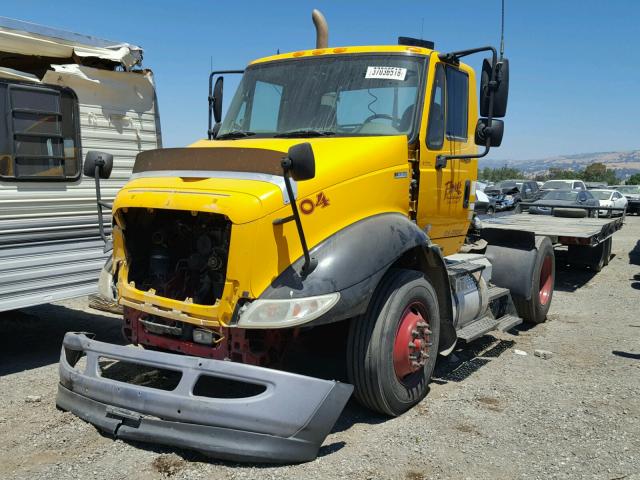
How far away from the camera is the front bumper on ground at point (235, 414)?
11.8 feet

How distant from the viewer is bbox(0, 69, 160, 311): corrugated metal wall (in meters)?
5.54

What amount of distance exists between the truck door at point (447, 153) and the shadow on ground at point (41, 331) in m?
3.57

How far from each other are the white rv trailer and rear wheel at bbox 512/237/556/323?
4829 millimetres

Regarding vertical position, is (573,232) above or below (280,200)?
below

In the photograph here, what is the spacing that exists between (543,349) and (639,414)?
1956mm

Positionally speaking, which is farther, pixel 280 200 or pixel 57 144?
pixel 57 144

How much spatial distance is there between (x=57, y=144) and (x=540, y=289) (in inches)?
233

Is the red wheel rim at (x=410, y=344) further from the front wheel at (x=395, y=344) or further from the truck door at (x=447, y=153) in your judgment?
the truck door at (x=447, y=153)

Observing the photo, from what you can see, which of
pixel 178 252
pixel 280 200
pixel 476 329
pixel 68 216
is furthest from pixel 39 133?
pixel 476 329

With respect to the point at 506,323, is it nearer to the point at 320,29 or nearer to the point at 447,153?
the point at 447,153

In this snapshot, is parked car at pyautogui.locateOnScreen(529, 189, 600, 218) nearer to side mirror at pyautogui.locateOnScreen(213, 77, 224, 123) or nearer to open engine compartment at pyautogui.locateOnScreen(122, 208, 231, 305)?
side mirror at pyautogui.locateOnScreen(213, 77, 224, 123)

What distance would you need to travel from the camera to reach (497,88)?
4.90 meters

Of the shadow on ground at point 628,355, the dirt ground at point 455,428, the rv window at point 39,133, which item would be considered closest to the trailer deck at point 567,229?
the shadow on ground at point 628,355

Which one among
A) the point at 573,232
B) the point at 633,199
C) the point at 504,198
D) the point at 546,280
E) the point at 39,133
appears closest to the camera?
the point at 39,133
